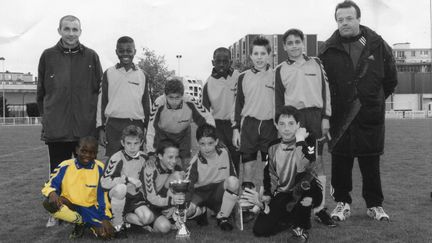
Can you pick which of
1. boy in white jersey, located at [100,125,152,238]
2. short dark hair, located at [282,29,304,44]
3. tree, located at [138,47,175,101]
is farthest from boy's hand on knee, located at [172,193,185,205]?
tree, located at [138,47,175,101]

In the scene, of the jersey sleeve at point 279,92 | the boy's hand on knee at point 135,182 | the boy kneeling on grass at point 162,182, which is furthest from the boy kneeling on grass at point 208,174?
the jersey sleeve at point 279,92

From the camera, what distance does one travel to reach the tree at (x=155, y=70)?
44.8 m

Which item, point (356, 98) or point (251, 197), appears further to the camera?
point (356, 98)

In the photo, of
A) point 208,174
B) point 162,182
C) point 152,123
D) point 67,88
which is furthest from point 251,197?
point 67,88

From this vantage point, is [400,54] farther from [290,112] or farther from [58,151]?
[58,151]

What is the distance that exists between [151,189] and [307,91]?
1.96 meters

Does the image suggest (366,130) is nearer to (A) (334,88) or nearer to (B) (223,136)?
(A) (334,88)

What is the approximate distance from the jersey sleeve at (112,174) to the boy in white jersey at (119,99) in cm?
69

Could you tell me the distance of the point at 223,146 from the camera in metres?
5.59

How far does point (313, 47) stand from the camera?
73250 mm

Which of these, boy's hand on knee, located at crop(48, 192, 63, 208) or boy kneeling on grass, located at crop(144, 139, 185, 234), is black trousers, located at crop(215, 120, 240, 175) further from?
boy's hand on knee, located at crop(48, 192, 63, 208)

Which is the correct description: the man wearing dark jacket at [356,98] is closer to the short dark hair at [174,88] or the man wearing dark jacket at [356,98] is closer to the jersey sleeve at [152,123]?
the short dark hair at [174,88]

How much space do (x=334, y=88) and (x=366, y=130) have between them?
591mm

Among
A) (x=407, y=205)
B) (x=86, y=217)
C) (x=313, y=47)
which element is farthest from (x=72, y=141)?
(x=313, y=47)
